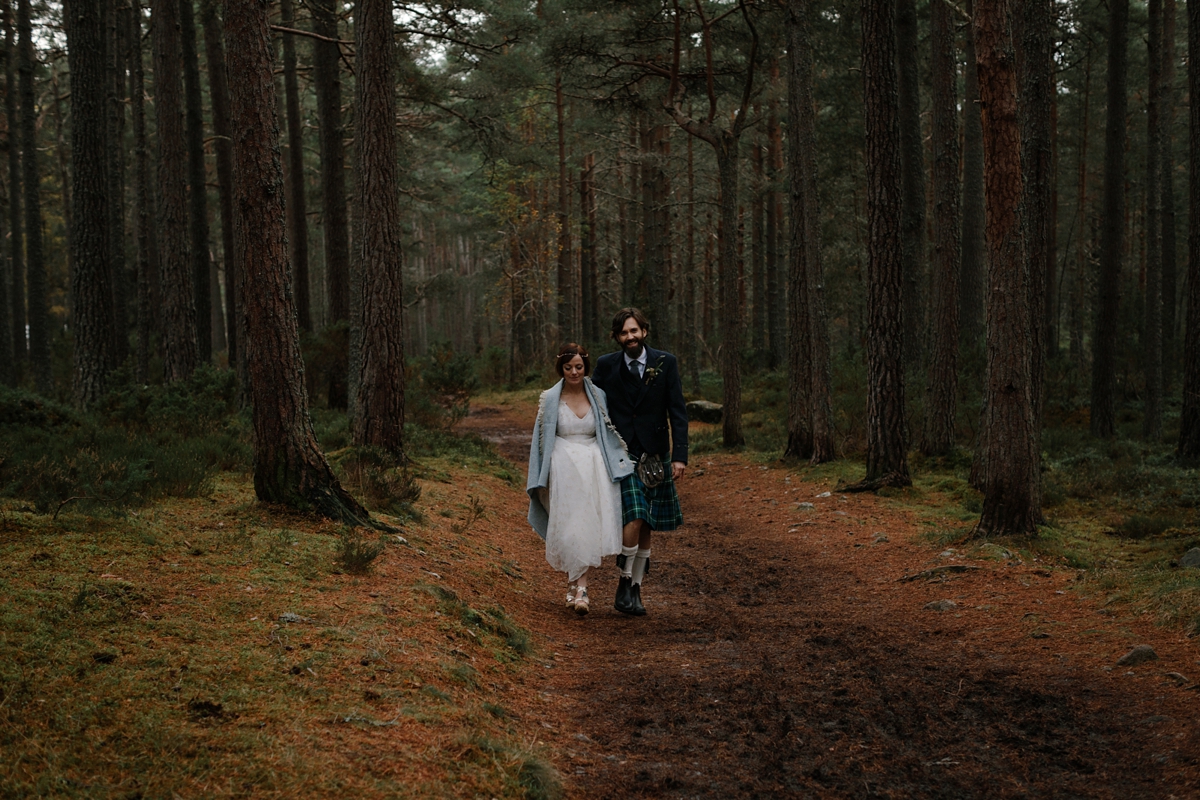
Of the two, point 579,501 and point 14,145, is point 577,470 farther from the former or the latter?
point 14,145

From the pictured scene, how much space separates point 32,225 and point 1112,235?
941 inches

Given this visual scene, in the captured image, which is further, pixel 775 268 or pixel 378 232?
pixel 775 268

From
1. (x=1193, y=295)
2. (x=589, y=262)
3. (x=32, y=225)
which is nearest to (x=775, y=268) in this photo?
(x=589, y=262)

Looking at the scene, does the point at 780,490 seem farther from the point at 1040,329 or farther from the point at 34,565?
the point at 34,565

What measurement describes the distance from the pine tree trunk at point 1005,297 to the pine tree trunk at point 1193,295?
7.20m

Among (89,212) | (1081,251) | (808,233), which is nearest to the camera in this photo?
(89,212)

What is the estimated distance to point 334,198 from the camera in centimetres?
1612

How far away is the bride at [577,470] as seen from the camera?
6465mm

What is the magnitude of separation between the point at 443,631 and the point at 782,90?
2385 centimetres

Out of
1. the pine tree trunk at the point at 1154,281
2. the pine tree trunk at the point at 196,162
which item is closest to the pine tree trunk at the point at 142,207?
the pine tree trunk at the point at 196,162

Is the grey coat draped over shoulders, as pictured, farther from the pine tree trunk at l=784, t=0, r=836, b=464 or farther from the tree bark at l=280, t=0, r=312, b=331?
the tree bark at l=280, t=0, r=312, b=331

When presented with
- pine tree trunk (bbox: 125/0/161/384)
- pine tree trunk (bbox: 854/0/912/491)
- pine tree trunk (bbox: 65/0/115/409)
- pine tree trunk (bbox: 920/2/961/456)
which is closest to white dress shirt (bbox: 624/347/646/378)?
pine tree trunk (bbox: 854/0/912/491)

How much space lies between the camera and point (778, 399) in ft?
73.4

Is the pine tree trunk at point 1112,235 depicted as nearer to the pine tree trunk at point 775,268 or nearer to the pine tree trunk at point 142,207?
the pine tree trunk at point 775,268
